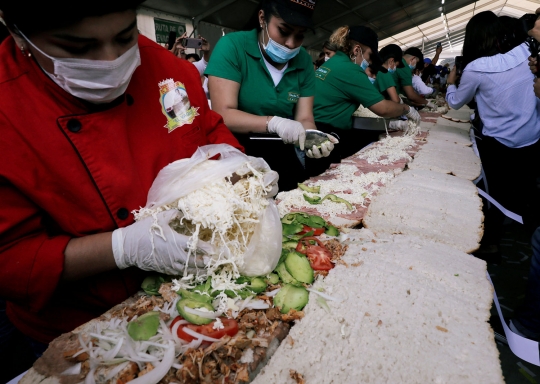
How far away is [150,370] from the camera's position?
1065mm

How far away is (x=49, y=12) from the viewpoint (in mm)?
968

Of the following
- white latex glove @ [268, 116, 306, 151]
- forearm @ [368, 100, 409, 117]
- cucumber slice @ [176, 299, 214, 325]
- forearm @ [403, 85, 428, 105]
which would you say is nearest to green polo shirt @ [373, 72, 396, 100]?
forearm @ [368, 100, 409, 117]

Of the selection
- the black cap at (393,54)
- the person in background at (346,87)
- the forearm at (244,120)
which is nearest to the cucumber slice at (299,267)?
the forearm at (244,120)

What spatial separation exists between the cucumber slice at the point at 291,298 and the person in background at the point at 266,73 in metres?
1.54

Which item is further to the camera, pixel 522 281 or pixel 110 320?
pixel 522 281

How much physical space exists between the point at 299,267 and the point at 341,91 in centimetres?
353

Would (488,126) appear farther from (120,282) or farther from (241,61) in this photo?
(120,282)

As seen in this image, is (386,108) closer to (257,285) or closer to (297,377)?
(257,285)

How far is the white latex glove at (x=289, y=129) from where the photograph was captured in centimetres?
269

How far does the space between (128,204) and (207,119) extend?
0.75m

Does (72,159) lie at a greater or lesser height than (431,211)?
greater

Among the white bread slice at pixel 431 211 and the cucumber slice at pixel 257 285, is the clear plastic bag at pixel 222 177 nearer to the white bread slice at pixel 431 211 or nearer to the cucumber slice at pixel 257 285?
the cucumber slice at pixel 257 285

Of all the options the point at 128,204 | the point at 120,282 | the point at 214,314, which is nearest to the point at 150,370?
the point at 214,314

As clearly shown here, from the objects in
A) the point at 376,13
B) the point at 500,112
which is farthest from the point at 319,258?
the point at 376,13
